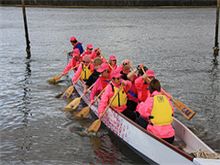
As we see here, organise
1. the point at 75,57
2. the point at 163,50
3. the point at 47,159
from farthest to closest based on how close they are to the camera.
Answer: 1. the point at 163,50
2. the point at 75,57
3. the point at 47,159

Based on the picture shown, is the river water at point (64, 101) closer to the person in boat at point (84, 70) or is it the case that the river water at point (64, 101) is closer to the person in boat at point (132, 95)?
the person in boat at point (132, 95)

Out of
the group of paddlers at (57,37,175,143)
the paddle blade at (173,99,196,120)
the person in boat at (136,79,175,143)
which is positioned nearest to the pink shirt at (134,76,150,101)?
the group of paddlers at (57,37,175,143)

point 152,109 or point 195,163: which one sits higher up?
point 152,109

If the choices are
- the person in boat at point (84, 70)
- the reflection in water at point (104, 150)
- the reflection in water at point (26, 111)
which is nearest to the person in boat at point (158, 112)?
the reflection in water at point (104, 150)

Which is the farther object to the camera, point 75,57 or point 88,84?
point 75,57

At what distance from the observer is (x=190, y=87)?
15.7 m

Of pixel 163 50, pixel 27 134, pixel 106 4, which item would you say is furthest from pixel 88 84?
pixel 106 4

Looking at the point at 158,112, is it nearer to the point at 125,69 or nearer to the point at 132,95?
the point at 132,95

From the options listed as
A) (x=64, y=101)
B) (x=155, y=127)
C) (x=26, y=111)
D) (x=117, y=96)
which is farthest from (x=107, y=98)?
(x=64, y=101)

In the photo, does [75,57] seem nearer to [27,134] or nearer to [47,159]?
[27,134]

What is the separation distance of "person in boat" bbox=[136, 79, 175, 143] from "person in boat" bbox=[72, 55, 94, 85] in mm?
5809

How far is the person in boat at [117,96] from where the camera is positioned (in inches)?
373

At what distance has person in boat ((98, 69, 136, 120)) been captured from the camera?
9.48 meters

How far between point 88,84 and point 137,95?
3228 mm
